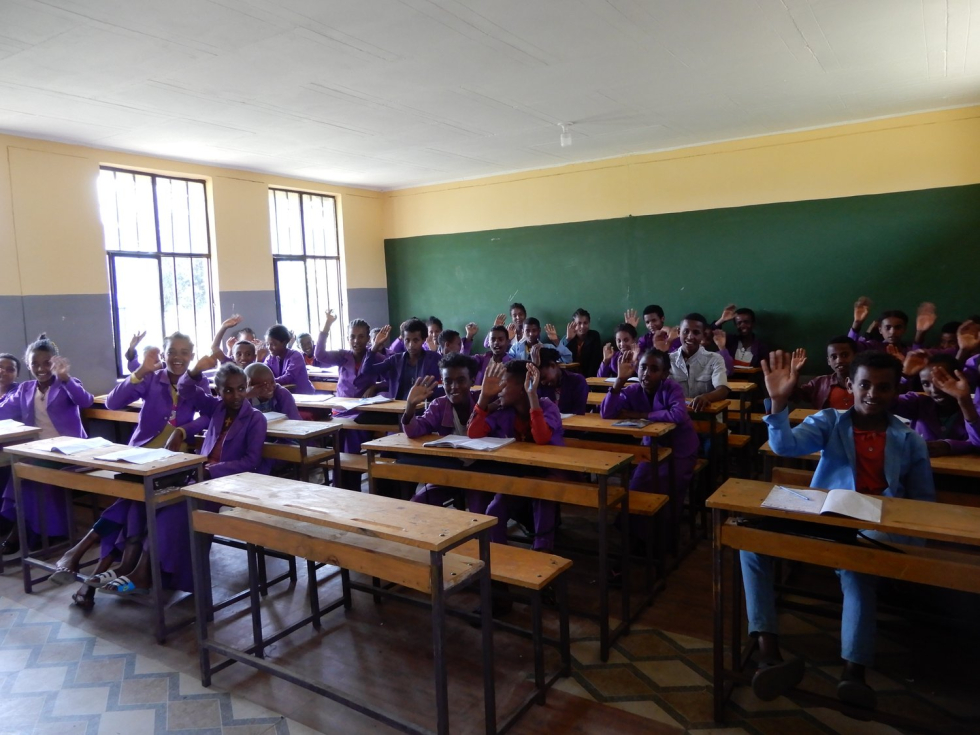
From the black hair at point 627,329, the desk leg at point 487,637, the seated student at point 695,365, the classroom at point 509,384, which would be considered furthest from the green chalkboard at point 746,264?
the desk leg at point 487,637

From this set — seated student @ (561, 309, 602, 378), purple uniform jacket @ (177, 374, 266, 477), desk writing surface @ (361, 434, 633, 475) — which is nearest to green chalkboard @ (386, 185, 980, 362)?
seated student @ (561, 309, 602, 378)

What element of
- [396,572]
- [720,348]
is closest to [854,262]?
[720,348]

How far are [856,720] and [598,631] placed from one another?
100cm

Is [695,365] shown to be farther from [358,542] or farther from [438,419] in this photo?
[358,542]

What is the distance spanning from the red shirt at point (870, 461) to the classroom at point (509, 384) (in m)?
0.01

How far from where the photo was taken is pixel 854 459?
246cm

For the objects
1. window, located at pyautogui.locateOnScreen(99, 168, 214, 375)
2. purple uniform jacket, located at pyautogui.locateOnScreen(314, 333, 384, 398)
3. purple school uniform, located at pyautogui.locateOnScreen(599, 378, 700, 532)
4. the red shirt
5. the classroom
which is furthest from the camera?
window, located at pyautogui.locateOnScreen(99, 168, 214, 375)

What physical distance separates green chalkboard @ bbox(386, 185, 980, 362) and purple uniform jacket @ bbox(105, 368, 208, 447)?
4.94 meters

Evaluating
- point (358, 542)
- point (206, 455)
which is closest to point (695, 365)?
point (358, 542)

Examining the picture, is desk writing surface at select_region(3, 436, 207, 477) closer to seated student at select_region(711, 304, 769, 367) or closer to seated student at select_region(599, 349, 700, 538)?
seated student at select_region(599, 349, 700, 538)

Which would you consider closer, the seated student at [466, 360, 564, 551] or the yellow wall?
the seated student at [466, 360, 564, 551]

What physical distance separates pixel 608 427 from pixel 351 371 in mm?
2679

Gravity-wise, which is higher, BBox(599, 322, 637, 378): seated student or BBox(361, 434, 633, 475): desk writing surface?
BBox(599, 322, 637, 378): seated student

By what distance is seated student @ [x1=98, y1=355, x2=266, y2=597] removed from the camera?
3158 millimetres
